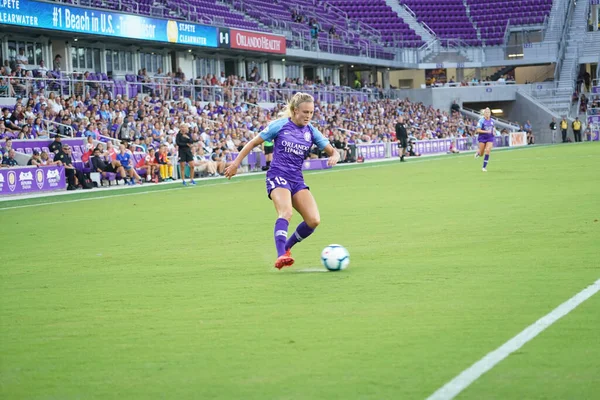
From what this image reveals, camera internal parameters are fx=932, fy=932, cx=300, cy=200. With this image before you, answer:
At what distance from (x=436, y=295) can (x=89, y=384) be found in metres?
3.66

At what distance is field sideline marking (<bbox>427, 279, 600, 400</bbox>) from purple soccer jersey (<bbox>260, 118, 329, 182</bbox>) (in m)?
3.92

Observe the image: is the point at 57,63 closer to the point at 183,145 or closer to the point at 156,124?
the point at 156,124

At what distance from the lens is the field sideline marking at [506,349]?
5.25 meters

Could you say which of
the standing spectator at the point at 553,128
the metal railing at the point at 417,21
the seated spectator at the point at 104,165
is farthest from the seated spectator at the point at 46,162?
the metal railing at the point at 417,21

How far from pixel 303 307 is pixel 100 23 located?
Answer: 33899 mm

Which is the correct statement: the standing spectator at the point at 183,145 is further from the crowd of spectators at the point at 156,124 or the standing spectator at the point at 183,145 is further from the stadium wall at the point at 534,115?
the stadium wall at the point at 534,115

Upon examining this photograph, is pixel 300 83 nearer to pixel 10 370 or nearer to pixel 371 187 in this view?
pixel 371 187

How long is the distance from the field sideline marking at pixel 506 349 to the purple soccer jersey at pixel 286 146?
3.92 meters

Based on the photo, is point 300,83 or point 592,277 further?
point 300,83

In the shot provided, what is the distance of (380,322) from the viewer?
23.9 feet

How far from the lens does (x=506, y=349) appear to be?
6.18 m

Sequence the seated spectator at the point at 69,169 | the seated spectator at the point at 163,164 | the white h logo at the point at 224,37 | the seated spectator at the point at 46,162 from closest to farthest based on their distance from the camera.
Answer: the seated spectator at the point at 46,162
the seated spectator at the point at 69,169
the seated spectator at the point at 163,164
the white h logo at the point at 224,37

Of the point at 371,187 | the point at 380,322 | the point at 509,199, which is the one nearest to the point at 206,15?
the point at 371,187

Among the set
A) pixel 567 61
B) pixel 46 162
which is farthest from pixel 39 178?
pixel 567 61
